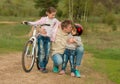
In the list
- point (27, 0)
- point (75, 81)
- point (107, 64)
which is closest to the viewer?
point (75, 81)

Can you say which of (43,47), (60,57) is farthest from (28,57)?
(60,57)

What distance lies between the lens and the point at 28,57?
8859 mm

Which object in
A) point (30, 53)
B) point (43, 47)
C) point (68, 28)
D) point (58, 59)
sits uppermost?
point (68, 28)

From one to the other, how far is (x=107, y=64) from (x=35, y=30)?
3573 millimetres

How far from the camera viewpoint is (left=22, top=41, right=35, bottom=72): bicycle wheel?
8727 mm

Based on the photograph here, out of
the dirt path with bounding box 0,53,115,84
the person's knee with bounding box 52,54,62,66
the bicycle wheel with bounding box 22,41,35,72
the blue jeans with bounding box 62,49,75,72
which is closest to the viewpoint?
the dirt path with bounding box 0,53,115,84

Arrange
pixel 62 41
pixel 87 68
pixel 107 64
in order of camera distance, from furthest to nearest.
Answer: pixel 107 64
pixel 87 68
pixel 62 41

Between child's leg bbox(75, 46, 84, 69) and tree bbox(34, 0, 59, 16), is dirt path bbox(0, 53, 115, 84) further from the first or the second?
tree bbox(34, 0, 59, 16)

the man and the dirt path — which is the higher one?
the man

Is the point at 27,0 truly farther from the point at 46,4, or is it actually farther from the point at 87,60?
the point at 87,60

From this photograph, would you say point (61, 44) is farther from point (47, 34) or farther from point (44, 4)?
point (44, 4)

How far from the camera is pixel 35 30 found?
351 inches

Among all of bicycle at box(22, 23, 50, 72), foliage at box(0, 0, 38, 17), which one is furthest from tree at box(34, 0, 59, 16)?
bicycle at box(22, 23, 50, 72)

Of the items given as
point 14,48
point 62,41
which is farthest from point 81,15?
point 62,41
